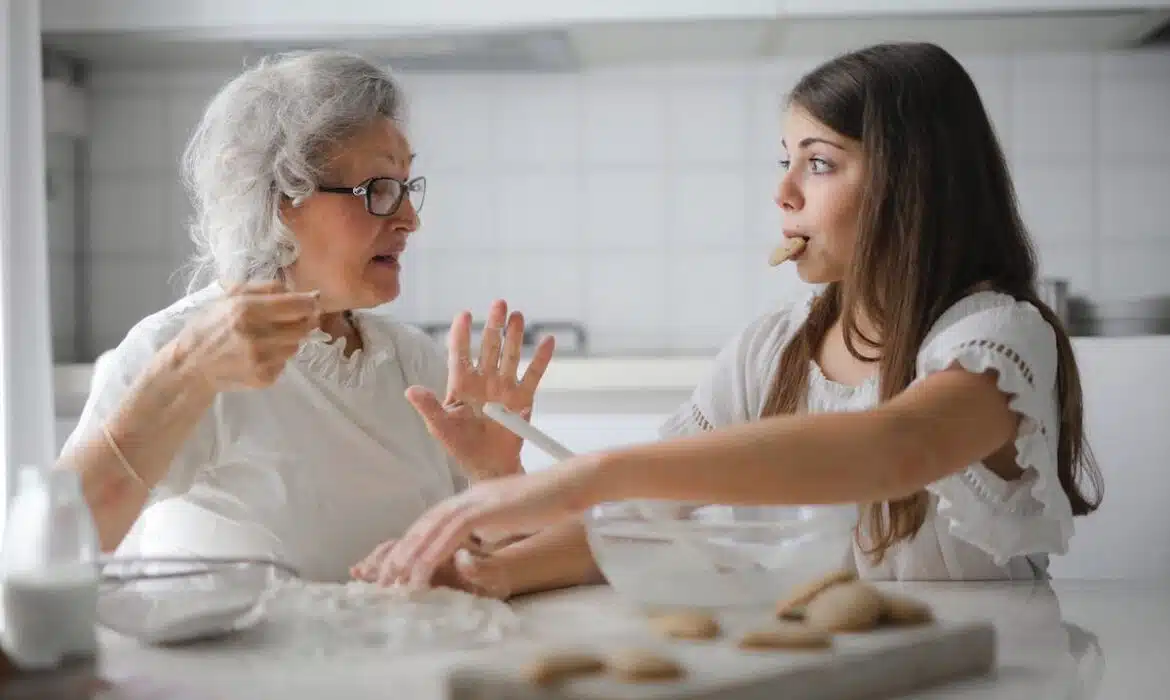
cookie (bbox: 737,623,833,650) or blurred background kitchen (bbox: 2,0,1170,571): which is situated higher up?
blurred background kitchen (bbox: 2,0,1170,571)

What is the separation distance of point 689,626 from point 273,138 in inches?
45.9

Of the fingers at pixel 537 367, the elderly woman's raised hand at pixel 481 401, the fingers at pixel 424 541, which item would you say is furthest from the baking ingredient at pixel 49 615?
the fingers at pixel 537 367

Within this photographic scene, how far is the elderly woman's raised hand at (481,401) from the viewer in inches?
59.9

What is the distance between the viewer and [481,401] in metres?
1.54

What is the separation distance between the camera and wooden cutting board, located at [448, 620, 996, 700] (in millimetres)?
729

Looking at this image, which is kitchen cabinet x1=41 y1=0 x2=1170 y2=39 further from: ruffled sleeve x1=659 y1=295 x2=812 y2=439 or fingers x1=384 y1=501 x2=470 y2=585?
fingers x1=384 y1=501 x2=470 y2=585

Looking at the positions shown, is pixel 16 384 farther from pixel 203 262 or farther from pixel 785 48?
pixel 785 48

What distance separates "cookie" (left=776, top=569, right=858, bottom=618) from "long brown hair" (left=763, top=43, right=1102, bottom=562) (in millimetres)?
614

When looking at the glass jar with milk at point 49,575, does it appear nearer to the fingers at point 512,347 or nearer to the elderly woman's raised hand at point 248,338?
the elderly woman's raised hand at point 248,338

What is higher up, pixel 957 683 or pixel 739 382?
pixel 739 382

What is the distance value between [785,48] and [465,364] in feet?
7.65

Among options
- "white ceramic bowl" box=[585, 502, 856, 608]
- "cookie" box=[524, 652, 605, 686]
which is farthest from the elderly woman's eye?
"cookie" box=[524, 652, 605, 686]

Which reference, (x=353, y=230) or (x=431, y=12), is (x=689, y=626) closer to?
(x=353, y=230)

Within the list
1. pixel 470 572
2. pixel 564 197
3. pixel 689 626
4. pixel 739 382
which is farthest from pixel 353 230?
pixel 564 197
